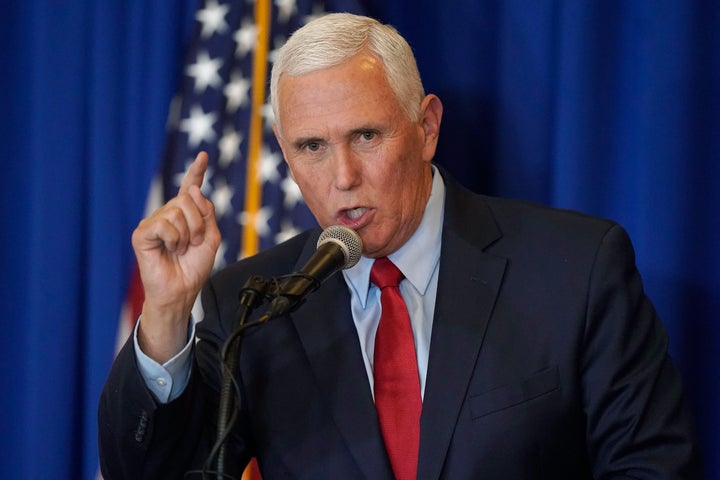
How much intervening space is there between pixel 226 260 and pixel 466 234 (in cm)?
89

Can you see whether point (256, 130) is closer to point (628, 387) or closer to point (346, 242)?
point (346, 242)

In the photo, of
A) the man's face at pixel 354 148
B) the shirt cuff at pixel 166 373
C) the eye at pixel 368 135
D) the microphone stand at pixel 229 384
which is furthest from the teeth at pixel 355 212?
the microphone stand at pixel 229 384

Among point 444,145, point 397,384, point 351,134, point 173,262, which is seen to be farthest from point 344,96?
point 444,145

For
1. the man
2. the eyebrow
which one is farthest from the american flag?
the eyebrow

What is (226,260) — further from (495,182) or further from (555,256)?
(555,256)

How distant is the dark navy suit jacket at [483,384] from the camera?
1837 millimetres

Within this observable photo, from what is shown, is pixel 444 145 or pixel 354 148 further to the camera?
pixel 444 145

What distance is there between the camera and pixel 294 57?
2.02 meters

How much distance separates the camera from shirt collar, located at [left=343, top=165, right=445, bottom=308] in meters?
2.07

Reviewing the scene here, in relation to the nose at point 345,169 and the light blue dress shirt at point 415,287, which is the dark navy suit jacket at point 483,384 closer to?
the light blue dress shirt at point 415,287

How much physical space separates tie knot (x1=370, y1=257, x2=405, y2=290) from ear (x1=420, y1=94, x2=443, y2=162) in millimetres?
255

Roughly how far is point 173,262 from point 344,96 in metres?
0.48

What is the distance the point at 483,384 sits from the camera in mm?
1909

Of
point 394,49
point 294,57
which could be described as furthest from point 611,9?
point 294,57
